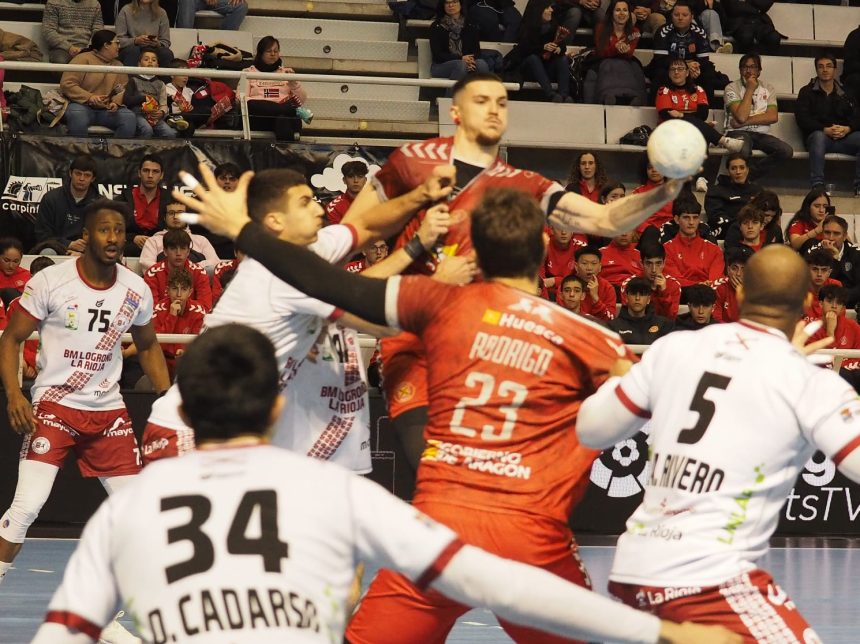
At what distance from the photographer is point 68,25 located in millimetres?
14570

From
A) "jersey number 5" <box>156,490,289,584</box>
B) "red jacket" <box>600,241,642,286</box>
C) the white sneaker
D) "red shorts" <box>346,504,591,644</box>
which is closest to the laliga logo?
"red jacket" <box>600,241,642,286</box>

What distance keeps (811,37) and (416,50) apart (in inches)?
205

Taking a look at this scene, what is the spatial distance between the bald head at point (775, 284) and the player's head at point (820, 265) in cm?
886

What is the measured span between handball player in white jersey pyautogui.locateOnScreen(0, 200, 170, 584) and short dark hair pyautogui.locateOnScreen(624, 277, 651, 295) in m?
4.94

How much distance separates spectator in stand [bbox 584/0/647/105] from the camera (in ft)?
49.8

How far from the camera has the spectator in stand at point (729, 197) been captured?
1417 centimetres

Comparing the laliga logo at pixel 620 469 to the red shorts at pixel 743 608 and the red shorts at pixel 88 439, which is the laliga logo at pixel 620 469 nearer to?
the red shorts at pixel 88 439

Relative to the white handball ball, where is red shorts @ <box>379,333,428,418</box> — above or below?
below

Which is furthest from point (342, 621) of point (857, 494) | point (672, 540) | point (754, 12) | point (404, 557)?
point (754, 12)

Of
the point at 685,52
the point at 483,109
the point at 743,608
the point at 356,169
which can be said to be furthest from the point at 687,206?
the point at 743,608

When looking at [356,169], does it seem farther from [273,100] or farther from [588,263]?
[588,263]

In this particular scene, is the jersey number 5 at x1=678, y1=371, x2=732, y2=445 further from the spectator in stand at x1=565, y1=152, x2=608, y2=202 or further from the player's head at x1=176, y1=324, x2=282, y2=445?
the spectator in stand at x1=565, y1=152, x2=608, y2=202

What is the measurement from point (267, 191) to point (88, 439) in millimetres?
3080

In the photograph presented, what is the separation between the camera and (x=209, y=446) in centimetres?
294
